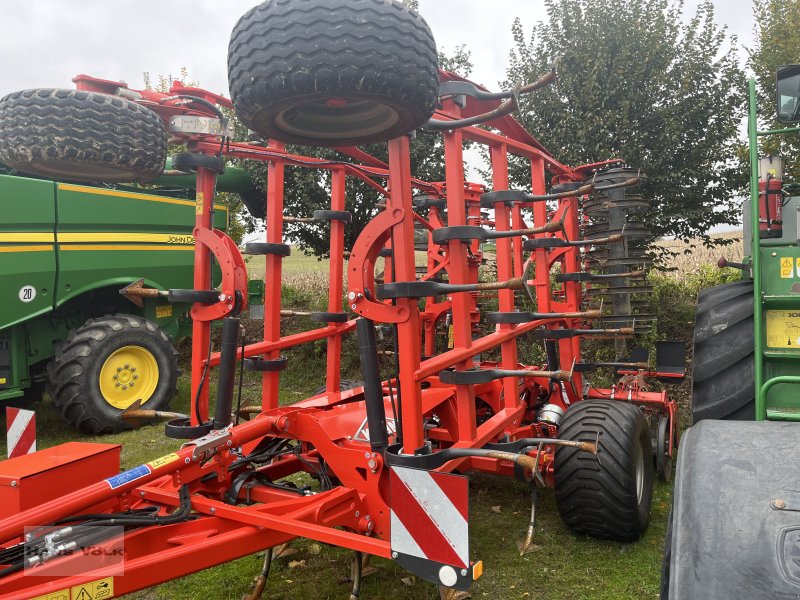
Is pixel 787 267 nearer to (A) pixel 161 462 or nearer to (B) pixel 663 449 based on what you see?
(B) pixel 663 449

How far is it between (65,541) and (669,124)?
6.27 metres

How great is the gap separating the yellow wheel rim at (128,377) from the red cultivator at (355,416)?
313cm

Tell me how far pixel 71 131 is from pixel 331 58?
4.68 ft

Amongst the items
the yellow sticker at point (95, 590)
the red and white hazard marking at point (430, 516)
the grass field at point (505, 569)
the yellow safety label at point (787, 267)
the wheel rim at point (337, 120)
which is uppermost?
the wheel rim at point (337, 120)

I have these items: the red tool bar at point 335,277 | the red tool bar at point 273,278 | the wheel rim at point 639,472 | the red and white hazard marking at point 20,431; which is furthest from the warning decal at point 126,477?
the wheel rim at point 639,472

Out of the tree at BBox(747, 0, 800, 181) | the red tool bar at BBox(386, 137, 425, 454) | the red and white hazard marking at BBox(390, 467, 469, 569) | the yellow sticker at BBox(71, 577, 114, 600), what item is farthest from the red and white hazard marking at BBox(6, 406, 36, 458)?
the tree at BBox(747, 0, 800, 181)

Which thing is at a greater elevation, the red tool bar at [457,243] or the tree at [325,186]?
the tree at [325,186]

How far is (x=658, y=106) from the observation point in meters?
6.57

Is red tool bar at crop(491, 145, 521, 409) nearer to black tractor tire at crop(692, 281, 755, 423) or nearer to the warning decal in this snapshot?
black tractor tire at crop(692, 281, 755, 423)

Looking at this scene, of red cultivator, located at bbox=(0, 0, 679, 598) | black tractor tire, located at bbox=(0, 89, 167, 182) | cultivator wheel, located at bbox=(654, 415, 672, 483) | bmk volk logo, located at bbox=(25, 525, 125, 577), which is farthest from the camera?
cultivator wheel, located at bbox=(654, 415, 672, 483)

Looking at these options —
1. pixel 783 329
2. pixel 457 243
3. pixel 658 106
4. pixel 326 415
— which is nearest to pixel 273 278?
pixel 326 415

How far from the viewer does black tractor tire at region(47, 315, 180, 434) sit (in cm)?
570

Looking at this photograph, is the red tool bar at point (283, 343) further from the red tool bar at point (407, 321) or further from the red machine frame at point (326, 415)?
the red tool bar at point (407, 321)

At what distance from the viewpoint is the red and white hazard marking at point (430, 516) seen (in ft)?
6.72
